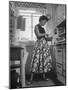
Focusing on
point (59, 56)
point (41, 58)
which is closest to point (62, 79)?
point (59, 56)

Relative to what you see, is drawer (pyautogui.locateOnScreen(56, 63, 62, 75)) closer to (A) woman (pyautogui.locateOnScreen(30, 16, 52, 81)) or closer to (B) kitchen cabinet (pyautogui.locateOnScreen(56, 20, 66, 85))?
(B) kitchen cabinet (pyautogui.locateOnScreen(56, 20, 66, 85))

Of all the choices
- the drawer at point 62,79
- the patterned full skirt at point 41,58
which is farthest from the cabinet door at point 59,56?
the drawer at point 62,79

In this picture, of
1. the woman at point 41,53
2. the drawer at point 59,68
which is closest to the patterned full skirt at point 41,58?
the woman at point 41,53

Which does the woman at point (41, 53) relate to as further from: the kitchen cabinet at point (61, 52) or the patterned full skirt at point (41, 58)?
the kitchen cabinet at point (61, 52)

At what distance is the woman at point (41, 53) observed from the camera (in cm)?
180

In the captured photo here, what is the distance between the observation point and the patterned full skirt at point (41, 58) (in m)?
1.80

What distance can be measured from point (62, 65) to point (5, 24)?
3.41 ft

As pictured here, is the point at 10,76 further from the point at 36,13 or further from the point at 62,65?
the point at 36,13

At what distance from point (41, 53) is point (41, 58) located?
0.07m

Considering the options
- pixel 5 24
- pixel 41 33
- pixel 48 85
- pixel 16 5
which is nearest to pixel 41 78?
pixel 48 85

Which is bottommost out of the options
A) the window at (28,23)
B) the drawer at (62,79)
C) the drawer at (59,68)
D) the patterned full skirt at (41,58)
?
the drawer at (62,79)

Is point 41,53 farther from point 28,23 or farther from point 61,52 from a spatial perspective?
point 28,23

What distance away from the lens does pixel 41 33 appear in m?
1.82

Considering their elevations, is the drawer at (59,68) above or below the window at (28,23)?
below
